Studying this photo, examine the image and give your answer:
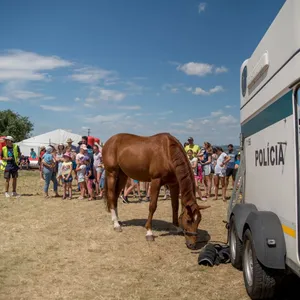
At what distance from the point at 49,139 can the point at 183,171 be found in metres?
27.6

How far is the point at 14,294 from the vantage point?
426 centimetres

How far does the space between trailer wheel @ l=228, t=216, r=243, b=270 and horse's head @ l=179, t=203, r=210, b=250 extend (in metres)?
0.80

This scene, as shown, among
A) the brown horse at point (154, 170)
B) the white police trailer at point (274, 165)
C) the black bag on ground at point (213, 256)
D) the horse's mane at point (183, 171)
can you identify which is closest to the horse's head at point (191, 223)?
the brown horse at point (154, 170)

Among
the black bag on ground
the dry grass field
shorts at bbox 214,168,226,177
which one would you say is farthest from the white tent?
the black bag on ground

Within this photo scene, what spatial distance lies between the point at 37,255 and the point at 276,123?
424cm

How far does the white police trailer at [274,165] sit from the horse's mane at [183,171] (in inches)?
60.0

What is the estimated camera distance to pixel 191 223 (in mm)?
6156

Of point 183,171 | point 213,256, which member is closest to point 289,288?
point 213,256

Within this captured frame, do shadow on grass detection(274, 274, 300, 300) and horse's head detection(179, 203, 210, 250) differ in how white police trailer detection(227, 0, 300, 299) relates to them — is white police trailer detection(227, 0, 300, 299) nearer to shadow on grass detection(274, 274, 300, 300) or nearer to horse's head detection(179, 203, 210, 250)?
shadow on grass detection(274, 274, 300, 300)

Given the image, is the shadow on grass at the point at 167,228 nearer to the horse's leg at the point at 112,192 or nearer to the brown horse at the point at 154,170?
the brown horse at the point at 154,170

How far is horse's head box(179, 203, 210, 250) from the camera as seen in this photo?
20.0 ft

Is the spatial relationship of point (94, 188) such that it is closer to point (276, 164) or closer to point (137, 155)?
point (137, 155)

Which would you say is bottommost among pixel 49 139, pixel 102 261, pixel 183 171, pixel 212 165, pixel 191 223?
pixel 102 261

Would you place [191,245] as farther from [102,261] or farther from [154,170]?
[154,170]
